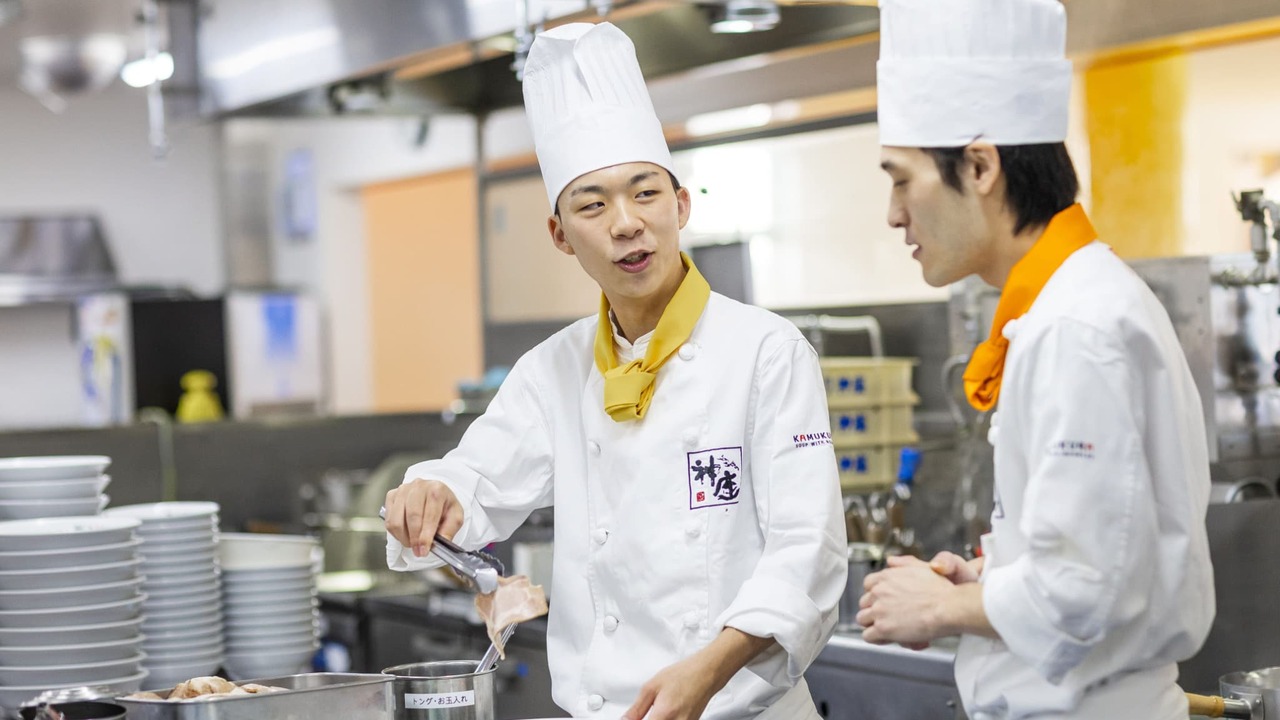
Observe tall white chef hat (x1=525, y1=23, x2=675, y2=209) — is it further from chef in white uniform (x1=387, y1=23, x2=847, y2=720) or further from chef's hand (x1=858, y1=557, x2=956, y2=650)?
chef's hand (x1=858, y1=557, x2=956, y2=650)

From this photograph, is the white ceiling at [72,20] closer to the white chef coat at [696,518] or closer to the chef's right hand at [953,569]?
the white chef coat at [696,518]

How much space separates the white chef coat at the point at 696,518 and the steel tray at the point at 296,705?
0.20 meters

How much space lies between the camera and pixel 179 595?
2.37m

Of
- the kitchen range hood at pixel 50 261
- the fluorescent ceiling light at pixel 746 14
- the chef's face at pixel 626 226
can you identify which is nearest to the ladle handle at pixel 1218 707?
the chef's face at pixel 626 226

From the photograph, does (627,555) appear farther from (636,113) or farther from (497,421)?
(636,113)

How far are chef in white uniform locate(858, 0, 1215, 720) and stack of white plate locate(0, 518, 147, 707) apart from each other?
1.35 meters

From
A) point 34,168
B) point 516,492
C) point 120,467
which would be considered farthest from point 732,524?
point 34,168

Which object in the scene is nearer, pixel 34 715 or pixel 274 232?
pixel 34 715

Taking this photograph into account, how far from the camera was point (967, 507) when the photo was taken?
2.96m

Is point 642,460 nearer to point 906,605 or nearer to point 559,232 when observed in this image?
point 559,232

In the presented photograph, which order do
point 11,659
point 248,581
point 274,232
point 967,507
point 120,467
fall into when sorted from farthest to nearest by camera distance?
point 274,232 → point 120,467 → point 967,507 → point 248,581 → point 11,659

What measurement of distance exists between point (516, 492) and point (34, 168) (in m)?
6.79

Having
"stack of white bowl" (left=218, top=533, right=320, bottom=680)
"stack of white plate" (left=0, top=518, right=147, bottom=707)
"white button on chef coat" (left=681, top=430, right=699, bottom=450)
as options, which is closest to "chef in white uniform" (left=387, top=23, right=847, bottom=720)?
"white button on chef coat" (left=681, top=430, right=699, bottom=450)

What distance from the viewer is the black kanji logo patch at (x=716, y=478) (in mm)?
1732
